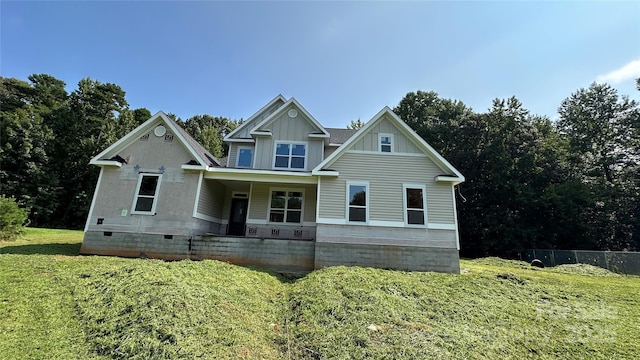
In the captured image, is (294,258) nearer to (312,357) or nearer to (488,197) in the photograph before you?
(312,357)

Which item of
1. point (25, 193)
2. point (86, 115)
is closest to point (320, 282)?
point (25, 193)

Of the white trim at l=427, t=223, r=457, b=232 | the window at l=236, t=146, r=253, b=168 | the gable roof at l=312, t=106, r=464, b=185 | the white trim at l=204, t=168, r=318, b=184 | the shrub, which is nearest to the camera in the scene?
the white trim at l=427, t=223, r=457, b=232

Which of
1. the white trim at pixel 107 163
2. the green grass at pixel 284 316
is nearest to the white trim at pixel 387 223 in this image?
the green grass at pixel 284 316

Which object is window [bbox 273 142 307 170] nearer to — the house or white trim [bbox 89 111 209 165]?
the house

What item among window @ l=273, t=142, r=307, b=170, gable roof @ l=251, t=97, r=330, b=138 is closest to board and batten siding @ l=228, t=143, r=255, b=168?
gable roof @ l=251, t=97, r=330, b=138

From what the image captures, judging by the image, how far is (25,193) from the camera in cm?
2339

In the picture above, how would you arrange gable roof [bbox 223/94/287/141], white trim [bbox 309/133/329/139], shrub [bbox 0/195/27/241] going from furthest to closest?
gable roof [bbox 223/94/287/141] → white trim [bbox 309/133/329/139] → shrub [bbox 0/195/27/241]

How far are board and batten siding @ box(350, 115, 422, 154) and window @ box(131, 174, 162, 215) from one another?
814cm

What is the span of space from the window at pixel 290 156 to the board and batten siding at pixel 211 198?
2929 millimetres

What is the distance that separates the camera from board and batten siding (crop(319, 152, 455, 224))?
36.1 ft

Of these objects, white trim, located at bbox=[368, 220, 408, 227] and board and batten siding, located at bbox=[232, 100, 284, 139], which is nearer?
white trim, located at bbox=[368, 220, 408, 227]

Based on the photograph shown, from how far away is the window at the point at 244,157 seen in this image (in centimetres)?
1471

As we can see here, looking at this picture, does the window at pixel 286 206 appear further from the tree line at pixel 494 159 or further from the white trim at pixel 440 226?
the tree line at pixel 494 159

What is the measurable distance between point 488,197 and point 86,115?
40942 millimetres
